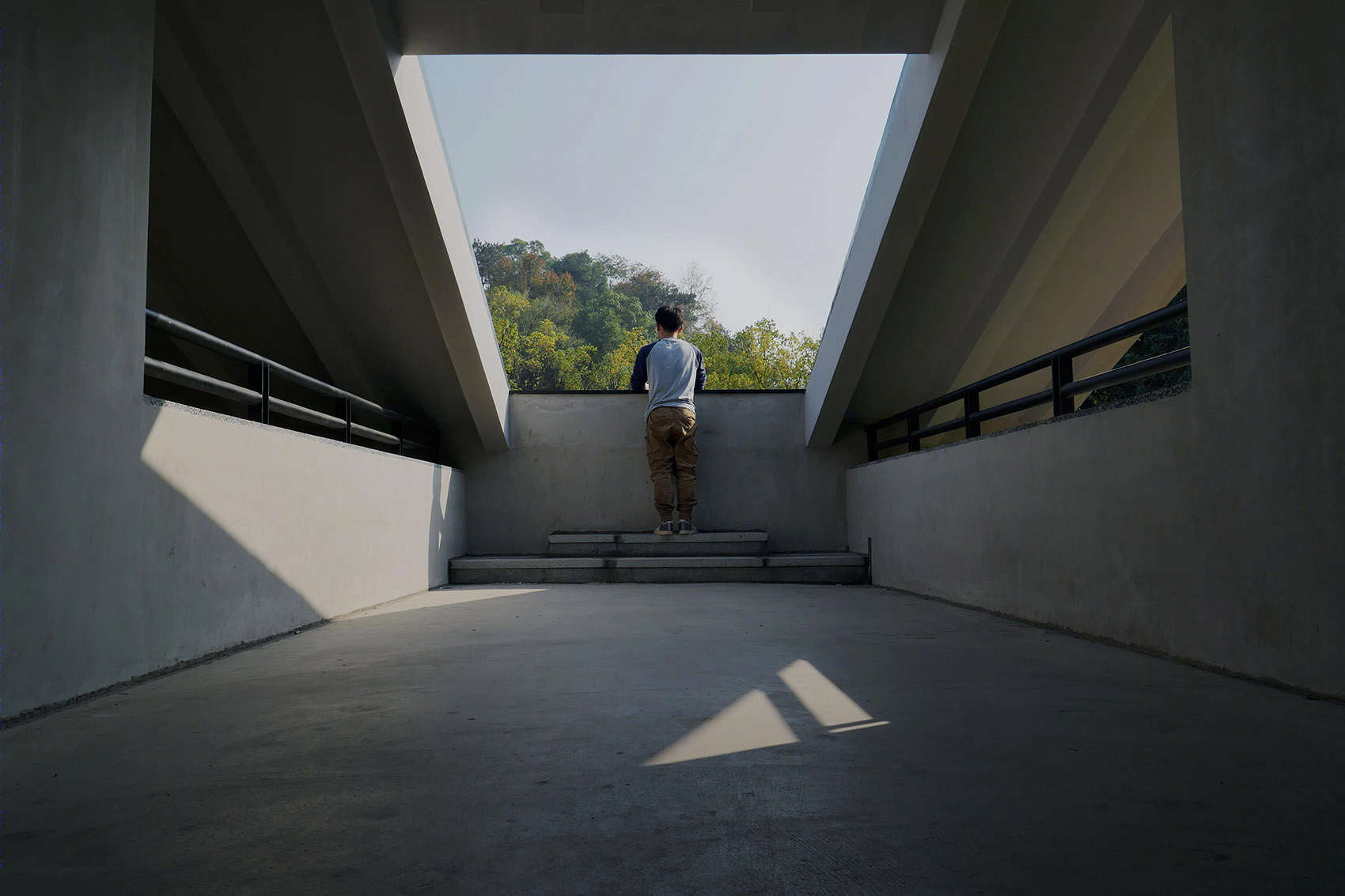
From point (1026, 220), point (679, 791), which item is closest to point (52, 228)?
point (679, 791)

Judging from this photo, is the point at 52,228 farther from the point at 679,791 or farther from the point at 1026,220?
the point at 1026,220

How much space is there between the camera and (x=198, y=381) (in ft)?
11.7

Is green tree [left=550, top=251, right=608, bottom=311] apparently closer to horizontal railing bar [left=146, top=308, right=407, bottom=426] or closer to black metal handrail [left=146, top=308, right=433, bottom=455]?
black metal handrail [left=146, top=308, right=433, bottom=455]

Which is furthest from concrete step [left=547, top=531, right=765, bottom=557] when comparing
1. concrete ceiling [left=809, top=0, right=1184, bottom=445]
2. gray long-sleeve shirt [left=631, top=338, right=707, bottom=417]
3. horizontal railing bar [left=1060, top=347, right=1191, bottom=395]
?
horizontal railing bar [left=1060, top=347, right=1191, bottom=395]

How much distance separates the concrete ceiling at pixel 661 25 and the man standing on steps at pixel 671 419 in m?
2.84

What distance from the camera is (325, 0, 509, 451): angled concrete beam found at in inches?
161

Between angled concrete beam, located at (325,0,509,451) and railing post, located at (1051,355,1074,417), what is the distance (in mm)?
3527

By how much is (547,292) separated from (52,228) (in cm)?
3396

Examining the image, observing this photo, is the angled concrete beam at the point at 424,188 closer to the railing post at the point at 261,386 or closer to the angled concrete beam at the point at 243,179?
the angled concrete beam at the point at 243,179

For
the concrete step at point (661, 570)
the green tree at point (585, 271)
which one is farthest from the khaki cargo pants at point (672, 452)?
the green tree at point (585, 271)

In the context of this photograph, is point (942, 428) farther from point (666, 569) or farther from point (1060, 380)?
point (666, 569)

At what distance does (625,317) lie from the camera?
113ft

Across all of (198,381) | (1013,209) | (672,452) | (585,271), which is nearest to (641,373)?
(672,452)

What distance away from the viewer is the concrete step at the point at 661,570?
267 inches
